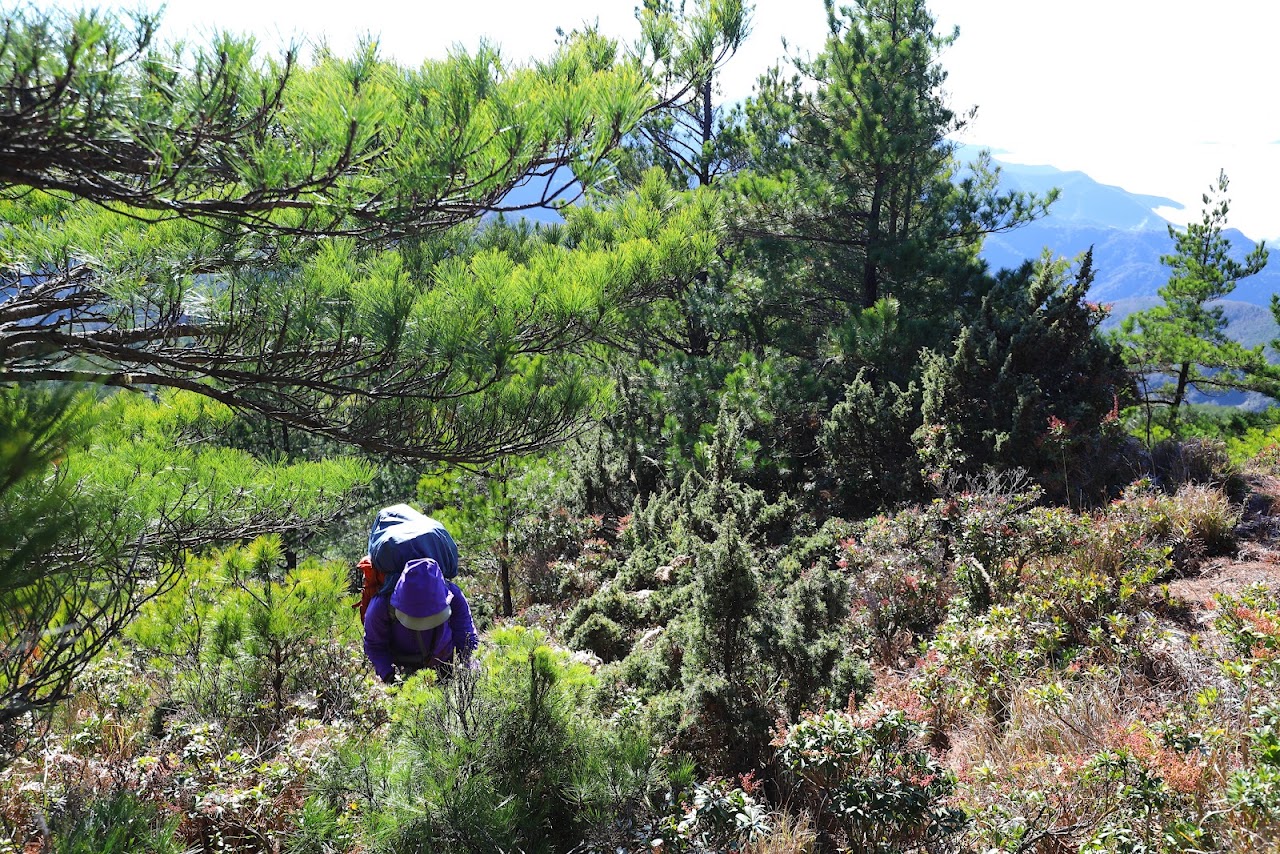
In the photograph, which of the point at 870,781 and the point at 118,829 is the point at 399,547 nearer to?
the point at 118,829

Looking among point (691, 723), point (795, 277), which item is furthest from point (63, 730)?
Result: point (795, 277)

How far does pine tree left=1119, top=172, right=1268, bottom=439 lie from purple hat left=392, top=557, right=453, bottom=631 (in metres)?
14.6

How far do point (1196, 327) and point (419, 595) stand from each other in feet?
55.5

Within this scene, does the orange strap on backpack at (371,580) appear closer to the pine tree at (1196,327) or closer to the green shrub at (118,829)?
the green shrub at (118,829)

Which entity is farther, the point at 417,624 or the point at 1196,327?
the point at 1196,327

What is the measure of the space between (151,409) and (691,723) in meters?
3.47

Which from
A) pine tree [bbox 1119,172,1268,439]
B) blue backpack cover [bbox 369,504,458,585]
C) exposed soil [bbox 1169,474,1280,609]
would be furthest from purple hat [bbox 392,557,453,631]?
pine tree [bbox 1119,172,1268,439]

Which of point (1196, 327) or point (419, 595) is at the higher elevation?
point (1196, 327)

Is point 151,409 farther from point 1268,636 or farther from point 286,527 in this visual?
point 1268,636

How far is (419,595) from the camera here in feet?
10.6

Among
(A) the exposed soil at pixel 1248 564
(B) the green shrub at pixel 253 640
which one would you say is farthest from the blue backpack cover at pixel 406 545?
(A) the exposed soil at pixel 1248 564

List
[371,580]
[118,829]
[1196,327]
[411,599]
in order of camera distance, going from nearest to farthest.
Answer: [118,829] → [411,599] → [371,580] → [1196,327]

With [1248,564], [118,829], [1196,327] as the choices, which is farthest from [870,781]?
[1196,327]

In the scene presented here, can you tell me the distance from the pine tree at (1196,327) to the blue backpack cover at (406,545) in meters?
14.5
